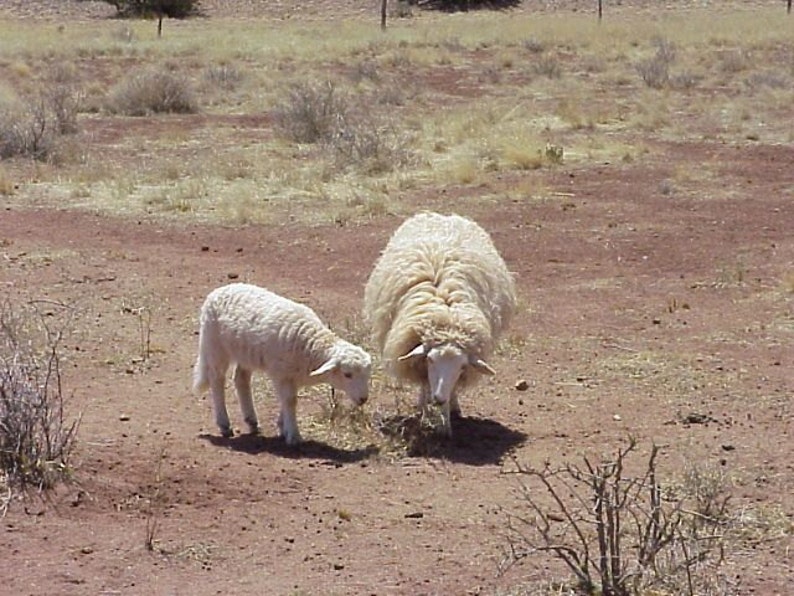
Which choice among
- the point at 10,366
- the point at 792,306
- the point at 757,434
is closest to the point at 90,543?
the point at 10,366

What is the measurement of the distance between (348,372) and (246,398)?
93 centimetres

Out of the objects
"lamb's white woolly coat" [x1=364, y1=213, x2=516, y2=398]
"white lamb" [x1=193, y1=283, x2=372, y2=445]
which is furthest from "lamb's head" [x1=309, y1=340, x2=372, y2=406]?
"lamb's white woolly coat" [x1=364, y1=213, x2=516, y2=398]

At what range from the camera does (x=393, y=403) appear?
35.6ft

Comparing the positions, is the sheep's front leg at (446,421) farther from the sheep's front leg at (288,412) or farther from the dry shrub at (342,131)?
the dry shrub at (342,131)

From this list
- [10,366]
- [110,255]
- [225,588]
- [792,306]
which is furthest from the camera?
[110,255]

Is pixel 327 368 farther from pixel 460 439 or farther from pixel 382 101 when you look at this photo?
pixel 382 101

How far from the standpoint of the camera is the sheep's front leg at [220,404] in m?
9.97

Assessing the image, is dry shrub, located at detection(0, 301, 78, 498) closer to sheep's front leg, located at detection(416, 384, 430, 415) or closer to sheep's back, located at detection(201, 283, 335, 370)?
sheep's back, located at detection(201, 283, 335, 370)

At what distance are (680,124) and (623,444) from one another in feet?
61.8

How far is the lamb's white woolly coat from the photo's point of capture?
991 cm

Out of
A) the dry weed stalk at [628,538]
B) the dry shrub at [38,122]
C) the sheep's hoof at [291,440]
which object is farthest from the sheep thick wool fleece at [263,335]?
the dry shrub at [38,122]

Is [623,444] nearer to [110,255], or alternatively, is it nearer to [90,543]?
[90,543]

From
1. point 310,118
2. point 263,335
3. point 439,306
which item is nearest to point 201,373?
point 263,335

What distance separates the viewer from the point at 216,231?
58.0 feet
